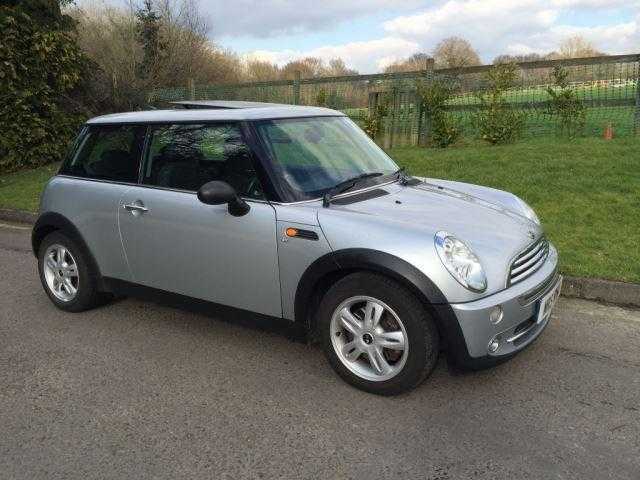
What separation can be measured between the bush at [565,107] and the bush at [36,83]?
10.3 metres

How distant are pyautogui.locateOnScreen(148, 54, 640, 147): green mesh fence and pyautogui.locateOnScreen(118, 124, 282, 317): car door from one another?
7.54m

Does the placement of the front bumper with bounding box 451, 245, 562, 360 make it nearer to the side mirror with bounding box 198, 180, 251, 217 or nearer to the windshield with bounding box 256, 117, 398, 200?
the windshield with bounding box 256, 117, 398, 200

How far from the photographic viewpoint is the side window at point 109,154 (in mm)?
4156

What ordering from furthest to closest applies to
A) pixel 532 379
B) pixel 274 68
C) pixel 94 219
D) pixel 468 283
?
pixel 274 68 < pixel 94 219 < pixel 532 379 < pixel 468 283

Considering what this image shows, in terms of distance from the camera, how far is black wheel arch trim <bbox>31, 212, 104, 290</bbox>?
443 cm

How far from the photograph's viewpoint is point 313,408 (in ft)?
10.3

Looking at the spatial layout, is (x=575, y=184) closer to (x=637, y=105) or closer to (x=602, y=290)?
(x=602, y=290)

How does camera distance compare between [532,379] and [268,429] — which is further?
[532,379]

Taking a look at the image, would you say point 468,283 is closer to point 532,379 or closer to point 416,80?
point 532,379

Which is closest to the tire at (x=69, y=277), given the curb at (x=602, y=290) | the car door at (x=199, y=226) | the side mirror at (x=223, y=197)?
the car door at (x=199, y=226)

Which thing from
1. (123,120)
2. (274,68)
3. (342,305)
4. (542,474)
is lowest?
(542,474)

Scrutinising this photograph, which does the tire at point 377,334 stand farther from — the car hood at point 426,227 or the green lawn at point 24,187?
the green lawn at point 24,187

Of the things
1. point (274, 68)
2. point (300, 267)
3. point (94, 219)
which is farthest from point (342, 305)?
point (274, 68)

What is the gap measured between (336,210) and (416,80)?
8333 mm
